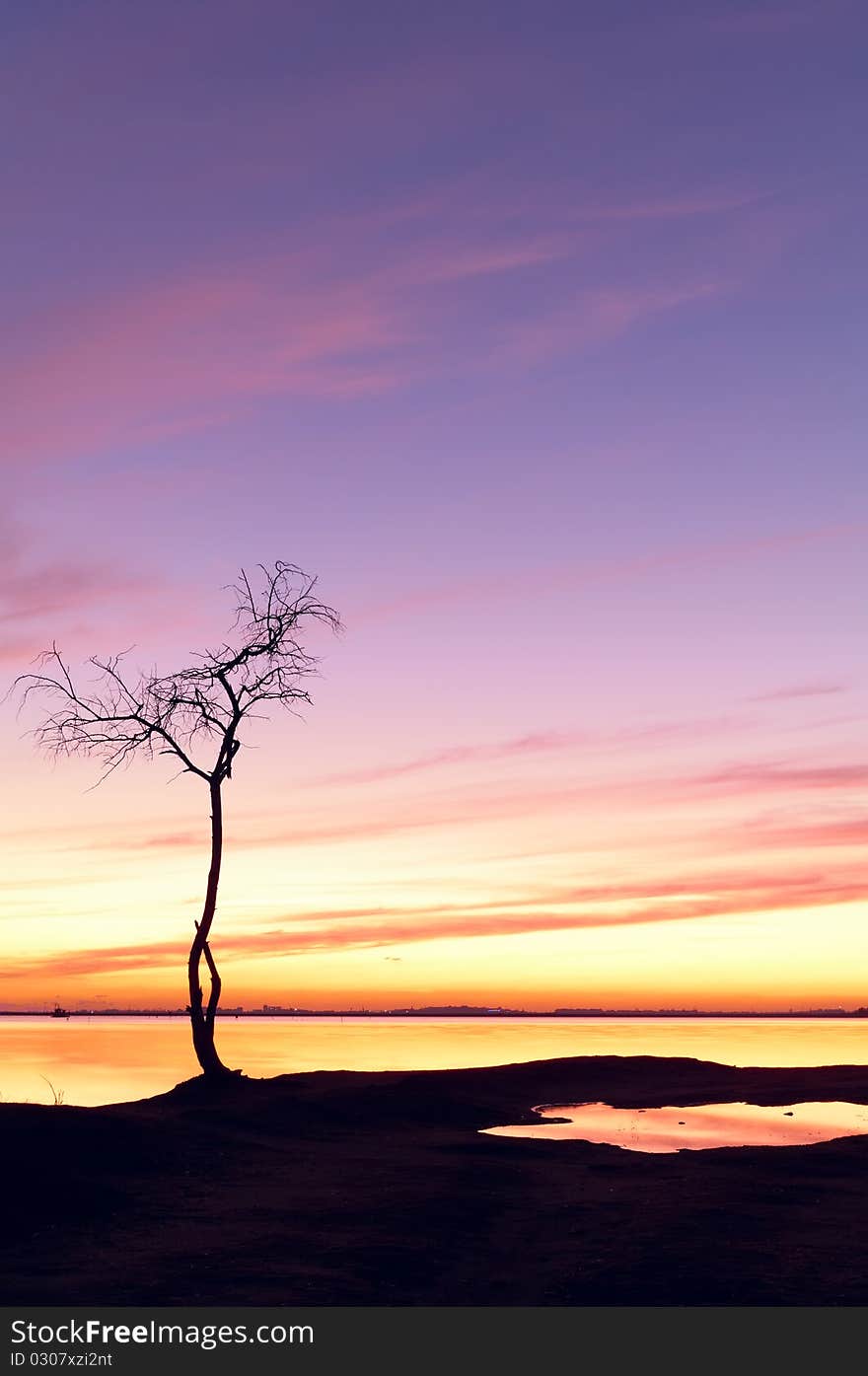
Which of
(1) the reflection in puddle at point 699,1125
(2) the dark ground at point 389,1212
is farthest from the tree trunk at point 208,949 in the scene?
(1) the reflection in puddle at point 699,1125

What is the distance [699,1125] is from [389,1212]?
1501 cm

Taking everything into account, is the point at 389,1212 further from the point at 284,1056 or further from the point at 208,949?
the point at 284,1056

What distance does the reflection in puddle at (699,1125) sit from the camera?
97.3 feet

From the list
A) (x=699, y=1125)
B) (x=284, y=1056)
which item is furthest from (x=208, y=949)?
(x=284, y=1056)

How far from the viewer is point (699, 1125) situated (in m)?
32.9

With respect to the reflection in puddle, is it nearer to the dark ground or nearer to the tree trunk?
the dark ground

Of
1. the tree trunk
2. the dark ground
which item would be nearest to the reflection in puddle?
the dark ground

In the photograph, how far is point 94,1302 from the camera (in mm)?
14344

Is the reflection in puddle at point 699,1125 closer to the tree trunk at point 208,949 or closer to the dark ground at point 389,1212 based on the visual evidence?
the dark ground at point 389,1212

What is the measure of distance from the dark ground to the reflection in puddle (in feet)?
6.21
